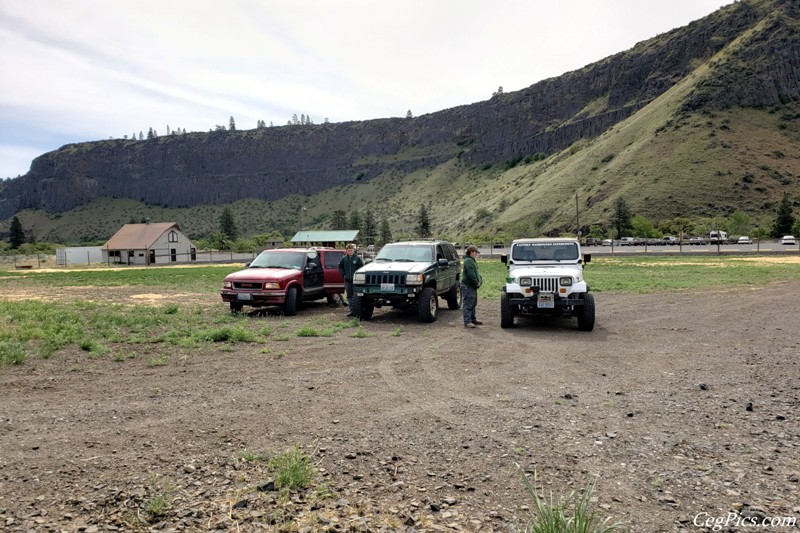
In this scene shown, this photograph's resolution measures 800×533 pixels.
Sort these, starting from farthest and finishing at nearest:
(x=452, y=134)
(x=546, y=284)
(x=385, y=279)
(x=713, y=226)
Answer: (x=452, y=134)
(x=713, y=226)
(x=385, y=279)
(x=546, y=284)

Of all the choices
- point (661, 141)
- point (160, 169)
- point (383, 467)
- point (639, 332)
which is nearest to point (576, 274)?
point (639, 332)

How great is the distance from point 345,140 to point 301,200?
97.3ft

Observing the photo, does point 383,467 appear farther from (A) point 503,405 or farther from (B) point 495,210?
(B) point 495,210

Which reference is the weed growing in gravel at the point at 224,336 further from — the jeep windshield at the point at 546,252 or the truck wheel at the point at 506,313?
the jeep windshield at the point at 546,252

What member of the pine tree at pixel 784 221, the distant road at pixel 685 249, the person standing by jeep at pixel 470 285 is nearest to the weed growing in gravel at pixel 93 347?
the person standing by jeep at pixel 470 285

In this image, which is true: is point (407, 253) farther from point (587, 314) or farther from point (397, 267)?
point (587, 314)

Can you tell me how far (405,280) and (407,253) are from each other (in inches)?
65.6

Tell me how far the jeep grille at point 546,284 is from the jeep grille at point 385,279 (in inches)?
123

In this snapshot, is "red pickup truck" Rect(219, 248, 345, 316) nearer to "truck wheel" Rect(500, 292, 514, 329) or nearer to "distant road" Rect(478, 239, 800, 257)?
"truck wheel" Rect(500, 292, 514, 329)

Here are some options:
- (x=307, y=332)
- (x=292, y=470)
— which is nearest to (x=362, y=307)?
(x=307, y=332)

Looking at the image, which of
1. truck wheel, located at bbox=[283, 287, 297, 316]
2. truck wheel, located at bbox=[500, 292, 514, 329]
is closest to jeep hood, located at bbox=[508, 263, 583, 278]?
truck wheel, located at bbox=[500, 292, 514, 329]

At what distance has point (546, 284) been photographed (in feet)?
35.7

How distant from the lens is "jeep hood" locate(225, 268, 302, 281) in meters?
13.5

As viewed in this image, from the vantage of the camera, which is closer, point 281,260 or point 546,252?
point 546,252
